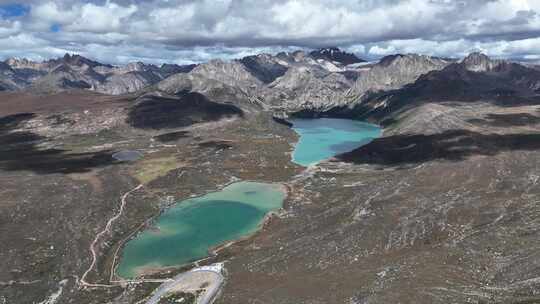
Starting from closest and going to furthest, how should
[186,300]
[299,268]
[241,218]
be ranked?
[186,300] < [299,268] < [241,218]

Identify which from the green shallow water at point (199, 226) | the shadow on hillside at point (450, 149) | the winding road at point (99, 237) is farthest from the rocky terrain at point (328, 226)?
the green shallow water at point (199, 226)

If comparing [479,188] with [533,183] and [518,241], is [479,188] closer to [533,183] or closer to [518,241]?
[533,183]

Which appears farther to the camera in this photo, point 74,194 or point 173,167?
point 173,167

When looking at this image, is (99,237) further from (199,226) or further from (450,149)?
(450,149)

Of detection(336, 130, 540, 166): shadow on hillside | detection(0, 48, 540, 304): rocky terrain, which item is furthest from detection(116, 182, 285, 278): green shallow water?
detection(336, 130, 540, 166): shadow on hillside

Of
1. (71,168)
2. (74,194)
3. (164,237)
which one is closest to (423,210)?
(164,237)

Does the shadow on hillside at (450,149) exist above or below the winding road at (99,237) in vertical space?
above

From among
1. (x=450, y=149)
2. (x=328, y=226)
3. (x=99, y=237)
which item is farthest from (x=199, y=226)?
(x=450, y=149)

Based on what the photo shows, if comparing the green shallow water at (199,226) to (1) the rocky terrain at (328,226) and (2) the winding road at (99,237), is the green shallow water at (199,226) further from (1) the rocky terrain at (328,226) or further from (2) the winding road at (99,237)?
(2) the winding road at (99,237)
